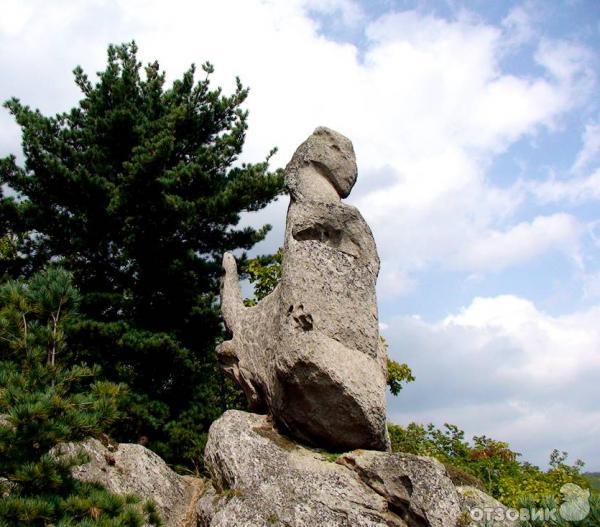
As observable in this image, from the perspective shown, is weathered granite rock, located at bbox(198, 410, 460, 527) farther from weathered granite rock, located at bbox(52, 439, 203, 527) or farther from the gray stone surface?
weathered granite rock, located at bbox(52, 439, 203, 527)

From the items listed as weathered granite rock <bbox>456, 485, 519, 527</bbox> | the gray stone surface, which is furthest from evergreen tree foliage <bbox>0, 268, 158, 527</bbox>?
weathered granite rock <bbox>456, 485, 519, 527</bbox>

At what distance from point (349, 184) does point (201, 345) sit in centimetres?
492

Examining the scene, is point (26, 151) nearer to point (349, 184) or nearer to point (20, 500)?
point (349, 184)

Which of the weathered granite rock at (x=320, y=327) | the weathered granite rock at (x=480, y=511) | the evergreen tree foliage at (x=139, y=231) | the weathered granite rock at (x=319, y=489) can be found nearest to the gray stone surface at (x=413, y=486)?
the weathered granite rock at (x=319, y=489)

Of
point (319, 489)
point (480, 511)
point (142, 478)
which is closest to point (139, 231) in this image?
point (142, 478)

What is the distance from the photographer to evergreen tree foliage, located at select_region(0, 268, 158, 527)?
513 cm

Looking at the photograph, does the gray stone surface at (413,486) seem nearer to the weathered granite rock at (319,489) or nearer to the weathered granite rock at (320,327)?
the weathered granite rock at (319,489)

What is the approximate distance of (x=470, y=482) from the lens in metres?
9.15

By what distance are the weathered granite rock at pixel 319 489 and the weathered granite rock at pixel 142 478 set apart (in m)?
0.82

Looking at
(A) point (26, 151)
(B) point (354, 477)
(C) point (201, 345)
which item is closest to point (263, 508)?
(B) point (354, 477)

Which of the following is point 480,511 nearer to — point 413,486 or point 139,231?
point 413,486

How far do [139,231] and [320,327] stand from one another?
5.65 m

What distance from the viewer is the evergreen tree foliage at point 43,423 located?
5129mm

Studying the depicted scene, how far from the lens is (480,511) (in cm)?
734
